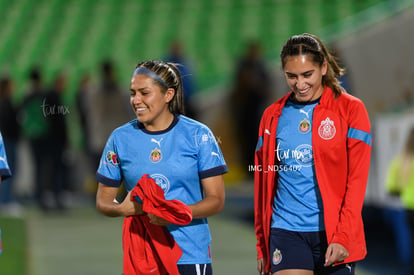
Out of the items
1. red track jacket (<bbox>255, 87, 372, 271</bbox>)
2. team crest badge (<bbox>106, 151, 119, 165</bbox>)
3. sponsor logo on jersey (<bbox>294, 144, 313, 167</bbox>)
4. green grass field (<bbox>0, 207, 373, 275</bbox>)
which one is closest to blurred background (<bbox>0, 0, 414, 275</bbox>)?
green grass field (<bbox>0, 207, 373, 275</bbox>)

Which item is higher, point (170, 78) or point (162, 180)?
point (170, 78)

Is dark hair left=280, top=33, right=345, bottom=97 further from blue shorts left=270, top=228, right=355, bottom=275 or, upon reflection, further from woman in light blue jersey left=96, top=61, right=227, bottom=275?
blue shorts left=270, top=228, right=355, bottom=275

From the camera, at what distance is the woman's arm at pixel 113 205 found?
11.9 ft

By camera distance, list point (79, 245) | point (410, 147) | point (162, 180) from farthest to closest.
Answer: point (79, 245) < point (410, 147) < point (162, 180)

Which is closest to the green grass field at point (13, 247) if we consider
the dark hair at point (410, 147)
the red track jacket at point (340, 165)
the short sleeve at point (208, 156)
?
the dark hair at point (410, 147)

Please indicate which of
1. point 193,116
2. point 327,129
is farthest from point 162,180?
point 193,116

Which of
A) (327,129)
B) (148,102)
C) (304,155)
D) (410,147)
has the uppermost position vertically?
(148,102)

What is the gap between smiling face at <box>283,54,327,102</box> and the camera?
379cm

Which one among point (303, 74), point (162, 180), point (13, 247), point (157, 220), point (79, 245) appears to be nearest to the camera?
point (157, 220)

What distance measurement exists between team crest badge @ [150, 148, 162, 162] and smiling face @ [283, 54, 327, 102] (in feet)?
2.08

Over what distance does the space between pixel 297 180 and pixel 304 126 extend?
235 millimetres

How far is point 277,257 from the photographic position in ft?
12.7

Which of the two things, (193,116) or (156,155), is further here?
(193,116)

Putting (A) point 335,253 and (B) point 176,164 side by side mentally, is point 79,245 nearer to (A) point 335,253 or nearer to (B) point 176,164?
(B) point 176,164
